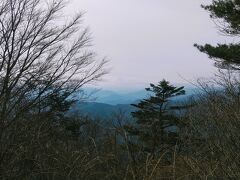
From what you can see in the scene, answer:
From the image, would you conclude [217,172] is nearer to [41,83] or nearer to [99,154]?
[99,154]

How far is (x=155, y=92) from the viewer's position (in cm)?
3616

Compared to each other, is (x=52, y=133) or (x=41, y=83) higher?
(x=41, y=83)

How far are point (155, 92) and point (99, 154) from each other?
103 feet

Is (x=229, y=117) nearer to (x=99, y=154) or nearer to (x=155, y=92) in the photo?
(x=99, y=154)

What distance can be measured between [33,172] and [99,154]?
1280mm

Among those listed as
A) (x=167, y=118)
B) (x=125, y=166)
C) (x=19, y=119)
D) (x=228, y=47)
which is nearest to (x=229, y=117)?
(x=125, y=166)

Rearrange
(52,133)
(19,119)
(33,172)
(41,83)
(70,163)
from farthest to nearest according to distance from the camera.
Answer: (41,83), (52,133), (19,119), (33,172), (70,163)

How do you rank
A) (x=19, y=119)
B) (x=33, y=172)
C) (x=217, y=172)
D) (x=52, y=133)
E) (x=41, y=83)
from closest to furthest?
(x=217, y=172) < (x=33, y=172) < (x=19, y=119) < (x=52, y=133) < (x=41, y=83)

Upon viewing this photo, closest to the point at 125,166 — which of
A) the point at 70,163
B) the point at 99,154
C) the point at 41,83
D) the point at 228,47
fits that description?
the point at 99,154

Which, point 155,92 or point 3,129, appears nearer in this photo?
point 3,129

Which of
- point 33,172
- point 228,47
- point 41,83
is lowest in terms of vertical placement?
point 33,172

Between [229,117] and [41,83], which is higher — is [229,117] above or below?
below

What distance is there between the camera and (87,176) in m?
5.07

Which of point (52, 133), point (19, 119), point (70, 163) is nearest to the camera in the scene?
point (70, 163)
